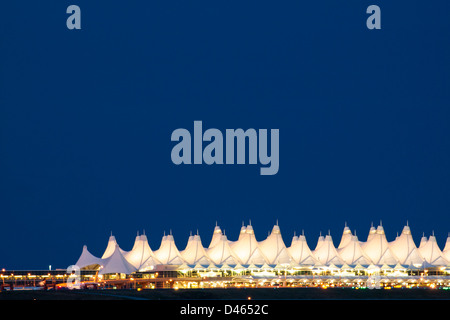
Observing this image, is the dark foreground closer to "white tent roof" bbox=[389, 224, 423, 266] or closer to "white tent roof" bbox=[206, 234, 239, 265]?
"white tent roof" bbox=[206, 234, 239, 265]

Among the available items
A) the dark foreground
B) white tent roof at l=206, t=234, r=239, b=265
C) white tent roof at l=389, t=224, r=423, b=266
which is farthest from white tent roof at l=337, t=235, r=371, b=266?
the dark foreground

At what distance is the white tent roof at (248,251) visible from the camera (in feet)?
511

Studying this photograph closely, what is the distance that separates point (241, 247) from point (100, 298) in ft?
173

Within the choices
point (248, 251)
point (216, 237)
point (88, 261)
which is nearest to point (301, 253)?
point (248, 251)

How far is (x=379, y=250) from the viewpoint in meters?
160

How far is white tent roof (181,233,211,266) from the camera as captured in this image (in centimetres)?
15262

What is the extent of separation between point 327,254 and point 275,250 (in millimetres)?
8097

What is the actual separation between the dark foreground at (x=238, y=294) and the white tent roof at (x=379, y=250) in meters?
25.7

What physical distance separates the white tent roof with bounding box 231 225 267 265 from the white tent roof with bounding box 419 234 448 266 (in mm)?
25419
